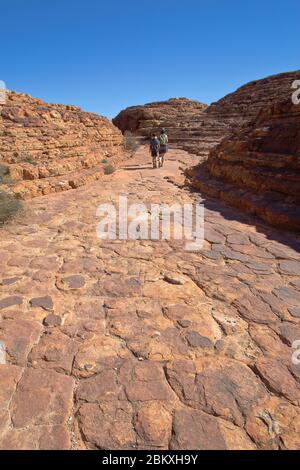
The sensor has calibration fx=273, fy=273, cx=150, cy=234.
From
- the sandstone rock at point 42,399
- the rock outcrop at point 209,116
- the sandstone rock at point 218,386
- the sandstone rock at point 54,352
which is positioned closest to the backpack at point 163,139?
the rock outcrop at point 209,116

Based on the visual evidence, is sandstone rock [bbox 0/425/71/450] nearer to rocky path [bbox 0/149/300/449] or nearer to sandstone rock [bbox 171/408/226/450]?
rocky path [bbox 0/149/300/449]

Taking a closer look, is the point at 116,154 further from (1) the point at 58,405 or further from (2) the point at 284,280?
(1) the point at 58,405

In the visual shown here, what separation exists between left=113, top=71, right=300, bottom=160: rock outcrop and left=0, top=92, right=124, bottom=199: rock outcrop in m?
7.29

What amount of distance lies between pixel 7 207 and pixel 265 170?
240 inches

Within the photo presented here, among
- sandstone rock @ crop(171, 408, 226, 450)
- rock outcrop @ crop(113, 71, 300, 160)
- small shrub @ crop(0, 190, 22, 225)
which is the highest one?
rock outcrop @ crop(113, 71, 300, 160)

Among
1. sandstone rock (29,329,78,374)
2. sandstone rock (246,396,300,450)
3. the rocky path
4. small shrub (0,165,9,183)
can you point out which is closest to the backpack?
small shrub (0,165,9,183)

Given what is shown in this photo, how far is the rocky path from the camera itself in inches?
69.8

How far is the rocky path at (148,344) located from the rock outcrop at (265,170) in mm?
1512

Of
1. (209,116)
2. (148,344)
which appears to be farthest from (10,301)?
(209,116)

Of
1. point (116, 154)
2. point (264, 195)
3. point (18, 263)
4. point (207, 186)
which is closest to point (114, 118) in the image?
point (116, 154)

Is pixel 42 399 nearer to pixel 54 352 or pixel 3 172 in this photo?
pixel 54 352

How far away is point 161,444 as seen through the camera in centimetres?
A: 170

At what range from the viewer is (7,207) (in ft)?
17.8

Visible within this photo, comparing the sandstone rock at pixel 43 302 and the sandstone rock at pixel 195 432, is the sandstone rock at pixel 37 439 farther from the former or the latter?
the sandstone rock at pixel 43 302
